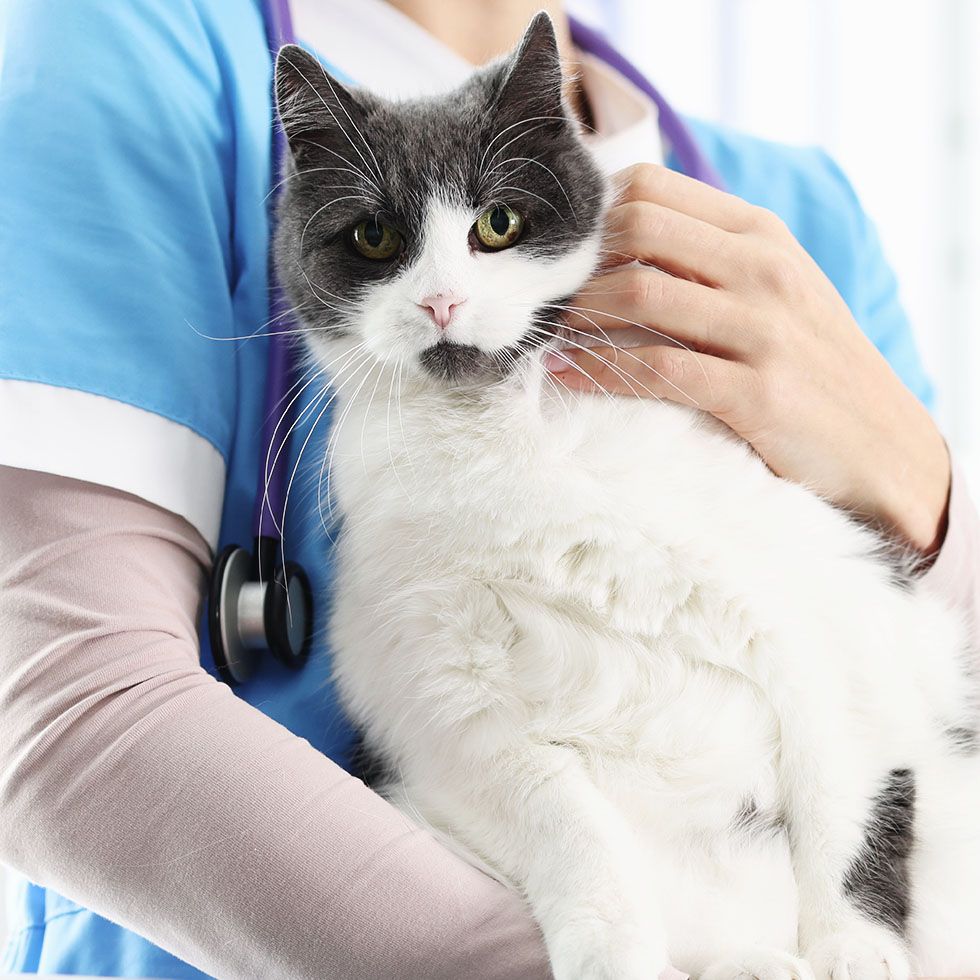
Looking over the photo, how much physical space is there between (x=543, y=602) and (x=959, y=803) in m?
0.47

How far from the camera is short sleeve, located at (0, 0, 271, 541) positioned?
0.84m

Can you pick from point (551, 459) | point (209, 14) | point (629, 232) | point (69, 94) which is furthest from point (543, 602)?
point (209, 14)

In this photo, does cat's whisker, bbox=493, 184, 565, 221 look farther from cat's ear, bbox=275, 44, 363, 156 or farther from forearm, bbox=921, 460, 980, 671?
forearm, bbox=921, 460, 980, 671

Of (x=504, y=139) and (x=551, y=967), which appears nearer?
(x=551, y=967)

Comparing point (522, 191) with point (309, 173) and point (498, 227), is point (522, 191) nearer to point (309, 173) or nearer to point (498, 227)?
point (498, 227)

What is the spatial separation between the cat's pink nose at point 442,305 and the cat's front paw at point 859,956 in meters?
0.63

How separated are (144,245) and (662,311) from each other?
50 cm

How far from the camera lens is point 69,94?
2.94 feet

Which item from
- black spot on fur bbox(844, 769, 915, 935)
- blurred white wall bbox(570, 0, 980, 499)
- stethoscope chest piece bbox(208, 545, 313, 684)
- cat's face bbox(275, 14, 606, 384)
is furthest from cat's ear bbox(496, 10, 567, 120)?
blurred white wall bbox(570, 0, 980, 499)

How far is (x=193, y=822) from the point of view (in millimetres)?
737

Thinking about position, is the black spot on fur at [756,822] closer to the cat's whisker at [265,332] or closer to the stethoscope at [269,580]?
the stethoscope at [269,580]

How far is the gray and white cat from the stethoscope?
0.20ft

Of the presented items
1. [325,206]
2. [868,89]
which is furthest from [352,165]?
[868,89]

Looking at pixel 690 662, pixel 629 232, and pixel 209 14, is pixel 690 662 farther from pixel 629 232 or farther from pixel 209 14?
pixel 209 14
